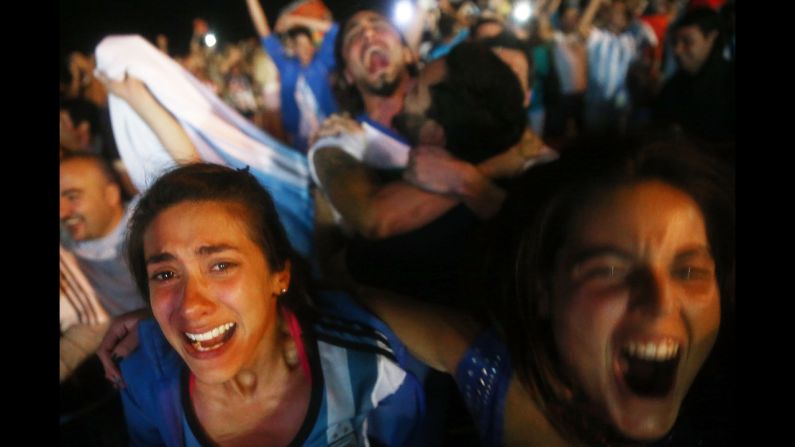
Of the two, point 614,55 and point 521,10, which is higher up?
point 521,10

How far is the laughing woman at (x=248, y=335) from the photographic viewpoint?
1428 millimetres

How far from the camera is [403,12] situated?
1458 mm

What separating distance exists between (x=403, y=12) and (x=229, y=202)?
535 mm

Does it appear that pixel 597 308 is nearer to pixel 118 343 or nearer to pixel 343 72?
pixel 343 72

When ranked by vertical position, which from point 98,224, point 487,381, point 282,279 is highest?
point 98,224

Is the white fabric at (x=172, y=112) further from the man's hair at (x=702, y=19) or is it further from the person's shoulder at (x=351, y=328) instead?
the man's hair at (x=702, y=19)

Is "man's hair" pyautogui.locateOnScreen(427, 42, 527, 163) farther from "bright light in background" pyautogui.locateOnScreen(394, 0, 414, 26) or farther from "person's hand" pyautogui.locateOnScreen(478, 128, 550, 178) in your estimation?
"bright light in background" pyautogui.locateOnScreen(394, 0, 414, 26)

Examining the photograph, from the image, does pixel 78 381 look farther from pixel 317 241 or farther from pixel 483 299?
pixel 483 299

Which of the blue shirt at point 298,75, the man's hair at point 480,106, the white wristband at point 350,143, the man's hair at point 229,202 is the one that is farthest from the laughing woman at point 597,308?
the blue shirt at point 298,75

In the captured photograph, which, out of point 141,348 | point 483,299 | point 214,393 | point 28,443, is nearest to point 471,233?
point 483,299

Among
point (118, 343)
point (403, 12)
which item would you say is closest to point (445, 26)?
point (403, 12)

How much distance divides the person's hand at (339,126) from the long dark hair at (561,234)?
0.35 meters

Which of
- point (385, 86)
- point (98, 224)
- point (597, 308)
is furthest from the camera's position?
point (98, 224)

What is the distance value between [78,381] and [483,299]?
934 mm
